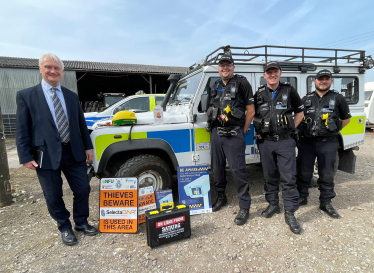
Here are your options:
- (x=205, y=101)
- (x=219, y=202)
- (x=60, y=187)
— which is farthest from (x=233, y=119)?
(x=60, y=187)

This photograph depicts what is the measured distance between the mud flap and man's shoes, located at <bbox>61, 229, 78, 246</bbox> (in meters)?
4.38

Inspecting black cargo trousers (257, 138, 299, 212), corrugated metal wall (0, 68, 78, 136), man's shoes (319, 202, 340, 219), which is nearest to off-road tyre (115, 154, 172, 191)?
black cargo trousers (257, 138, 299, 212)

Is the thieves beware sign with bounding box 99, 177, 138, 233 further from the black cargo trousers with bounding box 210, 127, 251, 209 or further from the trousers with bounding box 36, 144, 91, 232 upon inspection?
the black cargo trousers with bounding box 210, 127, 251, 209

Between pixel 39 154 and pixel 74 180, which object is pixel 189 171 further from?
pixel 39 154

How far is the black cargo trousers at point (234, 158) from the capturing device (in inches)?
110

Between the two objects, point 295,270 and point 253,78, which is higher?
point 253,78

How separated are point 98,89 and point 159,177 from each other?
63.3 feet

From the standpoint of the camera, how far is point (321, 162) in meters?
2.97

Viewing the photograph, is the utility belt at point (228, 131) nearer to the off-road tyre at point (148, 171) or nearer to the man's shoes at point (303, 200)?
the off-road tyre at point (148, 171)

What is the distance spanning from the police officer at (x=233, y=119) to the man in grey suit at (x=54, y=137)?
1612 mm

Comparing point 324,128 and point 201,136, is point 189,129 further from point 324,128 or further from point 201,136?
point 324,128

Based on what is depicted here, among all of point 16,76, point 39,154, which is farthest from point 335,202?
point 16,76

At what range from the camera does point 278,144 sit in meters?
2.76

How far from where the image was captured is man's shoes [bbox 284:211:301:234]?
2.60m
